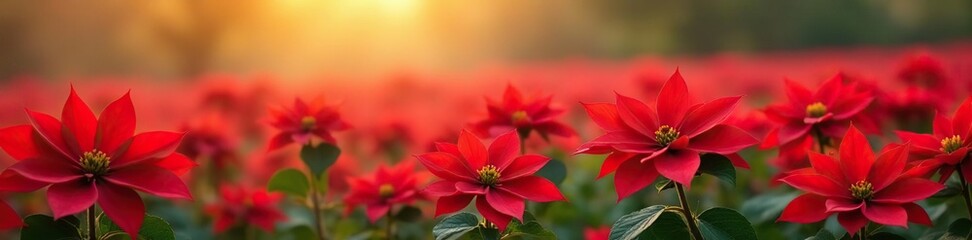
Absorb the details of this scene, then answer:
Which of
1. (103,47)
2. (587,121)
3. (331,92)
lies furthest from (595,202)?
(103,47)

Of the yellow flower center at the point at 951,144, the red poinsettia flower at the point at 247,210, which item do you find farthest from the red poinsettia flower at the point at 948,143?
the red poinsettia flower at the point at 247,210

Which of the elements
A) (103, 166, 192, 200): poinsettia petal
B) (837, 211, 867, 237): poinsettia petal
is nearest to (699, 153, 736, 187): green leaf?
(837, 211, 867, 237): poinsettia petal

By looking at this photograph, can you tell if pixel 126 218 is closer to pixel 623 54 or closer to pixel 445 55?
pixel 623 54

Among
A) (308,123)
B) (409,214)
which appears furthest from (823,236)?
(308,123)

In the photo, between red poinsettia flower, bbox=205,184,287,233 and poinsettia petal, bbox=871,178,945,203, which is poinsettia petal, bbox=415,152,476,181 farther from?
red poinsettia flower, bbox=205,184,287,233

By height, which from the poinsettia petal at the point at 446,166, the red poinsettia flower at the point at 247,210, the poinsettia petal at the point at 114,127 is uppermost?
the red poinsettia flower at the point at 247,210

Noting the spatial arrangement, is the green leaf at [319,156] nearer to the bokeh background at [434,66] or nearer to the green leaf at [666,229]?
the bokeh background at [434,66]

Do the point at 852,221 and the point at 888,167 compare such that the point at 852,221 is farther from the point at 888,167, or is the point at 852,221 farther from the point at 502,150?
the point at 502,150
